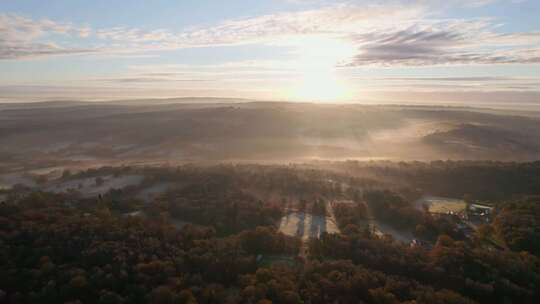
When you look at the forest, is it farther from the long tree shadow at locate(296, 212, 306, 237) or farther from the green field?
the green field

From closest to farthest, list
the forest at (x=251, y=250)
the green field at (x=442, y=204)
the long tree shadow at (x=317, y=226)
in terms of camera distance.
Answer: the forest at (x=251, y=250) < the long tree shadow at (x=317, y=226) < the green field at (x=442, y=204)

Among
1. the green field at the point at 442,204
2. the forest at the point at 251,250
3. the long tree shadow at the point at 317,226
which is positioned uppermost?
the forest at the point at 251,250

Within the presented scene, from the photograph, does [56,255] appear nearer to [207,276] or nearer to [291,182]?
[207,276]

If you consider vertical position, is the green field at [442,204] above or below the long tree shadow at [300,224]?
below

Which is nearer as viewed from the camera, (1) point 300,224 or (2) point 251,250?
(2) point 251,250

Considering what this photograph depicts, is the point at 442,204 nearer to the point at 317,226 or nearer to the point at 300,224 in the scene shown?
the point at 317,226

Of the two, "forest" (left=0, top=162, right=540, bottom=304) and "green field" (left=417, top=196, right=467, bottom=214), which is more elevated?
"forest" (left=0, top=162, right=540, bottom=304)

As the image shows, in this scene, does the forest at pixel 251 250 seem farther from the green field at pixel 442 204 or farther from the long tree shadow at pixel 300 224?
the green field at pixel 442 204

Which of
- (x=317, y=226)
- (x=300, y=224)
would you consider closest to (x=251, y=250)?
(x=300, y=224)

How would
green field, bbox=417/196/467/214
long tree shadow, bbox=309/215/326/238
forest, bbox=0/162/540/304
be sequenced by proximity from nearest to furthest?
1. forest, bbox=0/162/540/304
2. long tree shadow, bbox=309/215/326/238
3. green field, bbox=417/196/467/214

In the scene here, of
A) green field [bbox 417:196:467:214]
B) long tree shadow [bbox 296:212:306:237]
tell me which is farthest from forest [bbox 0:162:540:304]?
green field [bbox 417:196:467:214]

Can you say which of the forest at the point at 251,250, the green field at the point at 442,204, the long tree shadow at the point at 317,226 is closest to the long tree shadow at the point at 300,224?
the long tree shadow at the point at 317,226
